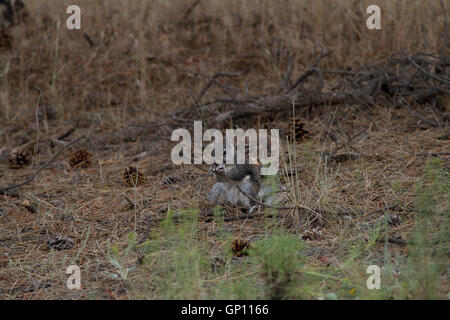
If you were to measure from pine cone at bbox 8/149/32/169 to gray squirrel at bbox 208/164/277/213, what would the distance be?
1933mm

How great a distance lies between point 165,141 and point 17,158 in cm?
115

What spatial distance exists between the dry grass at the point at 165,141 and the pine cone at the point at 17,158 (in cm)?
10

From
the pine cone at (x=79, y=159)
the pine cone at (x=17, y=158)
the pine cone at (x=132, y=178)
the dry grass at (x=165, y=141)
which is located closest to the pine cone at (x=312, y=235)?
the dry grass at (x=165, y=141)

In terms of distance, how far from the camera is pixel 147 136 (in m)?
4.14

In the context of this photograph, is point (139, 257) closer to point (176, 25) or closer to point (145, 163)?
point (145, 163)

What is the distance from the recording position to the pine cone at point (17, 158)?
12.6ft

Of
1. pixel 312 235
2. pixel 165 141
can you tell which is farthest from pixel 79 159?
pixel 312 235

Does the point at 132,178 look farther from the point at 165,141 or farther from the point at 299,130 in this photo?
the point at 299,130

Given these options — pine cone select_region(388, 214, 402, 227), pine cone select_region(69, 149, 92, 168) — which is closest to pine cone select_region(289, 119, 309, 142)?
pine cone select_region(388, 214, 402, 227)

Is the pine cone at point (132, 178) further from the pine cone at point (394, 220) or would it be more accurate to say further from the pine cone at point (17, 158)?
the pine cone at point (394, 220)

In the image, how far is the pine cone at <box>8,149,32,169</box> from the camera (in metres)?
3.84

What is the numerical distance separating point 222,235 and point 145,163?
1.42m

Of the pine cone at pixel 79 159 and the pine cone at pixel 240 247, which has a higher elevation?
the pine cone at pixel 79 159

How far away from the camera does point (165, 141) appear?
396 centimetres
